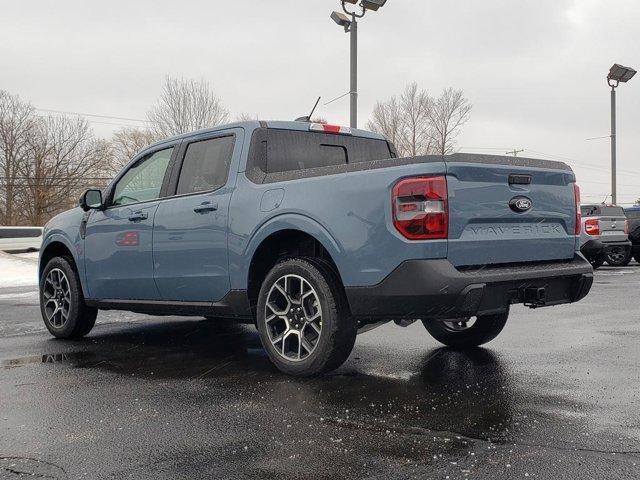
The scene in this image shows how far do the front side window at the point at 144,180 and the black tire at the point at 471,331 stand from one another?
2.57 meters

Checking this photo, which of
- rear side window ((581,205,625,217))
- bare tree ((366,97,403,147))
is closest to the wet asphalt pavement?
rear side window ((581,205,625,217))

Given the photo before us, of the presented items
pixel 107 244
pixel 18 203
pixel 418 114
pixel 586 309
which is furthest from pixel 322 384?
pixel 18 203

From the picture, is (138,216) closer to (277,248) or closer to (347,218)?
(277,248)

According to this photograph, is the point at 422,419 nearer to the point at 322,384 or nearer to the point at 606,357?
the point at 322,384

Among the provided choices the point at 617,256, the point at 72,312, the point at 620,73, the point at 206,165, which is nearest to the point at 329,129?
the point at 206,165

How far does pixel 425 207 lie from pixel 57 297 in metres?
4.36

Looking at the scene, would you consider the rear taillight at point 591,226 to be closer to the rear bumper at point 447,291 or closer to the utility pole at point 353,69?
the utility pole at point 353,69

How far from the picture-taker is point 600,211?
16016 mm

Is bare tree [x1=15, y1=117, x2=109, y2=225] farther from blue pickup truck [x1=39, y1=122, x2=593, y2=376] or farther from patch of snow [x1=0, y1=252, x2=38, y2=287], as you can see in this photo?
blue pickup truck [x1=39, y1=122, x2=593, y2=376]

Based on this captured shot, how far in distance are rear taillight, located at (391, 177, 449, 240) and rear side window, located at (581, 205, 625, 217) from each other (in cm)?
1329

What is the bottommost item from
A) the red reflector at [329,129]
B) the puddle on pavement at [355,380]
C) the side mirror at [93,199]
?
the puddle on pavement at [355,380]

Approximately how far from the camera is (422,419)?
138 inches

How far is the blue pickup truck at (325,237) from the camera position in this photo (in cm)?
394

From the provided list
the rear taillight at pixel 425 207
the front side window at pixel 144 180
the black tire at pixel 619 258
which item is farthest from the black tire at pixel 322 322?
the black tire at pixel 619 258
